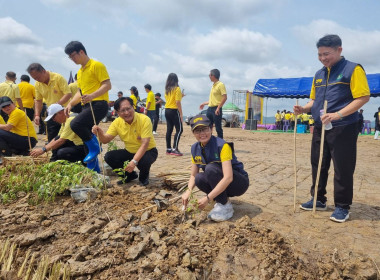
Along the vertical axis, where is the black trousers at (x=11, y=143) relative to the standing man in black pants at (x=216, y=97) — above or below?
below

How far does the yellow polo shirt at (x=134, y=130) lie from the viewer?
3.79 meters

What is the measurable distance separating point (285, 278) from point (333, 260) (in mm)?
428

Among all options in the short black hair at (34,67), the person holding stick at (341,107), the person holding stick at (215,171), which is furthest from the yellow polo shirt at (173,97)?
the person holding stick at (341,107)

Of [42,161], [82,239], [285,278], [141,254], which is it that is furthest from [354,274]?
[42,161]

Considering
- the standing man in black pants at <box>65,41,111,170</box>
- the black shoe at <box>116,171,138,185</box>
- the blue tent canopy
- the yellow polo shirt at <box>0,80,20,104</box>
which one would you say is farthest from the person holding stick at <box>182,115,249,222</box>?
the blue tent canopy

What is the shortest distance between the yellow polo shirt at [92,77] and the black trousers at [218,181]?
2075mm

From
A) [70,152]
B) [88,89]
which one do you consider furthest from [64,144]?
[88,89]

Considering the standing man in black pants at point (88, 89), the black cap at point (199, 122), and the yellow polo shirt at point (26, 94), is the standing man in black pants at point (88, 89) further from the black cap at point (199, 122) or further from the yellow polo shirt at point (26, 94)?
Result: the yellow polo shirt at point (26, 94)

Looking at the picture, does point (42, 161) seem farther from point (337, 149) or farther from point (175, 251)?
point (337, 149)

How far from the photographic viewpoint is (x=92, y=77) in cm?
405

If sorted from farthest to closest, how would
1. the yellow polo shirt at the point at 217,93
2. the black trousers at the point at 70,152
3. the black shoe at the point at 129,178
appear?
the yellow polo shirt at the point at 217,93
the black trousers at the point at 70,152
the black shoe at the point at 129,178

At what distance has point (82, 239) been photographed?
8.14ft

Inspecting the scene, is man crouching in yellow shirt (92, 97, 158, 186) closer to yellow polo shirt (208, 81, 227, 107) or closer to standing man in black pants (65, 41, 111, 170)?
standing man in black pants (65, 41, 111, 170)

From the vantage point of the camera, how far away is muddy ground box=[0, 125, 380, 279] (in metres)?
2.09
